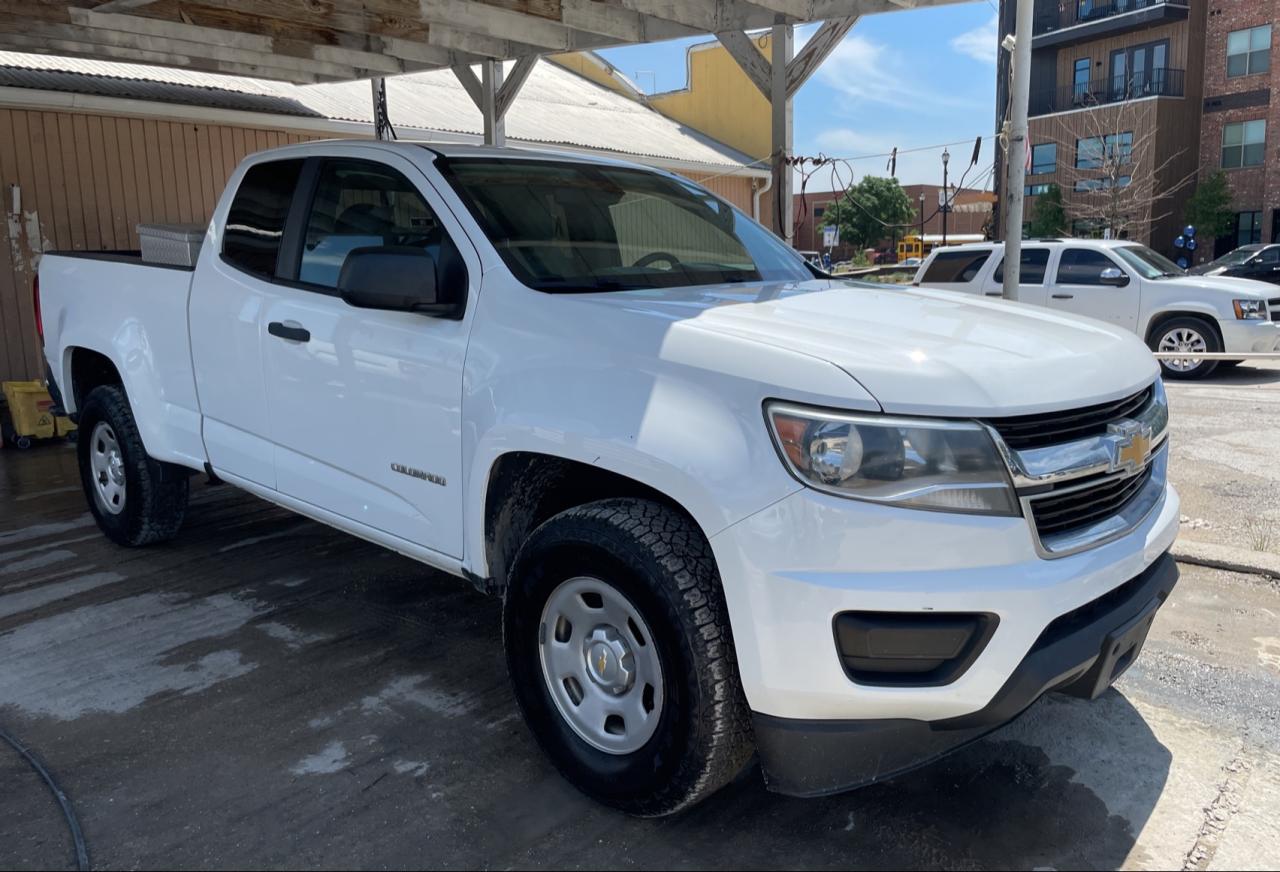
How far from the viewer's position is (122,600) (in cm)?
466

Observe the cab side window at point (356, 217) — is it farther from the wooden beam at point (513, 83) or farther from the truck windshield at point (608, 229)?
the wooden beam at point (513, 83)

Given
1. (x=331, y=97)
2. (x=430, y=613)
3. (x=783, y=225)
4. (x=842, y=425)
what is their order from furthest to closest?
1. (x=331, y=97)
2. (x=783, y=225)
3. (x=430, y=613)
4. (x=842, y=425)

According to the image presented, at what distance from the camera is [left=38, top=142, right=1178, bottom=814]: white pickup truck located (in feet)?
7.86

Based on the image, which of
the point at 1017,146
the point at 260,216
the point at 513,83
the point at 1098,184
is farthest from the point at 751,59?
the point at 1098,184

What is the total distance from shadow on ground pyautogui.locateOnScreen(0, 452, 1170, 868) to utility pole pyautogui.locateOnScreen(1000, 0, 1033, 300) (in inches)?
219

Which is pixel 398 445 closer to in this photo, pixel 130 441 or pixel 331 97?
pixel 130 441

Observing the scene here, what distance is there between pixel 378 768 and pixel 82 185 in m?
8.46

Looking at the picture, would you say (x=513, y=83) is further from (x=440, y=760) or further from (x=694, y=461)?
(x=694, y=461)

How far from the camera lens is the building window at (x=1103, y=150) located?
115ft

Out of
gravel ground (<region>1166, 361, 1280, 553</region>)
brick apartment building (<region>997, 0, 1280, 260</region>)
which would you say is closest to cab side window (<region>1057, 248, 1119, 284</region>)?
gravel ground (<region>1166, 361, 1280, 553</region>)

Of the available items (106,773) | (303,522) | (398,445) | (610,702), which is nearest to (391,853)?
(610,702)

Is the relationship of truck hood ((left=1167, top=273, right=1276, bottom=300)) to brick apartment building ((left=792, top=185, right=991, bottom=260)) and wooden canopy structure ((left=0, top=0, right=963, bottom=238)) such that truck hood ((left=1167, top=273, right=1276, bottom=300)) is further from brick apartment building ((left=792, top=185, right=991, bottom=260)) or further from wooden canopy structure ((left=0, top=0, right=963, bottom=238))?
brick apartment building ((left=792, top=185, right=991, bottom=260))

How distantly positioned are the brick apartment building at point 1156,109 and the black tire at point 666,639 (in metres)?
31.7

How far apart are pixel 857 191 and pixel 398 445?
6412 centimetres
